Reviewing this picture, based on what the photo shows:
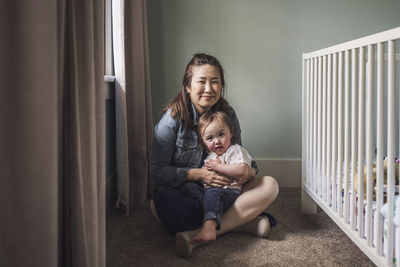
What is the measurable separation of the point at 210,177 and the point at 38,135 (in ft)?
3.04

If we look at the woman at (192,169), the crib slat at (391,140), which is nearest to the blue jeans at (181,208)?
the woman at (192,169)

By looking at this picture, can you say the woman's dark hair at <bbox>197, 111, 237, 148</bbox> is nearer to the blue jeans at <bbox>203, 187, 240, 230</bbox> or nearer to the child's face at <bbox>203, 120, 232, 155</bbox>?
the child's face at <bbox>203, 120, 232, 155</bbox>

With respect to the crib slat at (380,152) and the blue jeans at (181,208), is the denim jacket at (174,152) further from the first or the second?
the crib slat at (380,152)

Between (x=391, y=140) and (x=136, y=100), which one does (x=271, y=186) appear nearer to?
(x=391, y=140)

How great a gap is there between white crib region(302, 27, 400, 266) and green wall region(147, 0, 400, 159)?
17.3 inches

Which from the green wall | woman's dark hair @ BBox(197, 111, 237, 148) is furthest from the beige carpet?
the green wall

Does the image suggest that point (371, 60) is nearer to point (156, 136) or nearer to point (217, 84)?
point (217, 84)

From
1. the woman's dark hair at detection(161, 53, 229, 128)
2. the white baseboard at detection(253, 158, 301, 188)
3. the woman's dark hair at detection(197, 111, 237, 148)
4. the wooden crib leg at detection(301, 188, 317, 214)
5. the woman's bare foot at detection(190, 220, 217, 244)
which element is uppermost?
the woman's dark hair at detection(161, 53, 229, 128)

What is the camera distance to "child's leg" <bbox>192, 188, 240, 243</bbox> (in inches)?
53.2

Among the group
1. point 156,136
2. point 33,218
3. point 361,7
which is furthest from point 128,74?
point 361,7

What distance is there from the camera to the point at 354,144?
4.13 ft

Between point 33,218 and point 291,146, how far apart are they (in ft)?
6.20

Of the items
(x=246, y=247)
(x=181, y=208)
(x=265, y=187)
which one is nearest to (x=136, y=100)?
(x=181, y=208)

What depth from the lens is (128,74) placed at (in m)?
1.95
